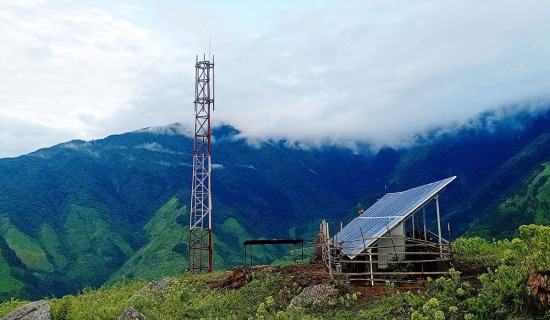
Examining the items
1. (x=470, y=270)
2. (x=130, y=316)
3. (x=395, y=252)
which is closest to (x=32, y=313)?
(x=130, y=316)

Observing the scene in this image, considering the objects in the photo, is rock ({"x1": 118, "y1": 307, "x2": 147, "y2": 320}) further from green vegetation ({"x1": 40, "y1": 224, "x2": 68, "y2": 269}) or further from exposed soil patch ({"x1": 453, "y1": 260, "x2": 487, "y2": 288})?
green vegetation ({"x1": 40, "y1": 224, "x2": 68, "y2": 269})

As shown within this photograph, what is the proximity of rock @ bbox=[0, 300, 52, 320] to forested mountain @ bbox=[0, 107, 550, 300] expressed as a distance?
40.9 meters

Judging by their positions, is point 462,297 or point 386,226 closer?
point 462,297

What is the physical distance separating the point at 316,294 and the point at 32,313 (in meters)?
11.0

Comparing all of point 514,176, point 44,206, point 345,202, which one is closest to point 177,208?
point 44,206

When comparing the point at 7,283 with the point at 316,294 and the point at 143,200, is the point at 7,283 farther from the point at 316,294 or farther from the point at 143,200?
the point at 316,294

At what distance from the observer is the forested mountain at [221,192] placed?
6856 centimetres

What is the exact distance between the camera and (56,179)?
99375 mm

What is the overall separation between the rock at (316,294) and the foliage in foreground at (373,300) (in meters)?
0.35

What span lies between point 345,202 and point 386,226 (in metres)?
87.0

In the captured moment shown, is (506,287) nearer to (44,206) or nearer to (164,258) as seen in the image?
(164,258)

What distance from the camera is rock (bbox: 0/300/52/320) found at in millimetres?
17656

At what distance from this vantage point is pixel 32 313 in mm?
17891

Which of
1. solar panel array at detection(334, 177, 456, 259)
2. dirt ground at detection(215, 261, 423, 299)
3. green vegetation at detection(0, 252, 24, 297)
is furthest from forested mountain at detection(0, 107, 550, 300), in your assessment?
dirt ground at detection(215, 261, 423, 299)
